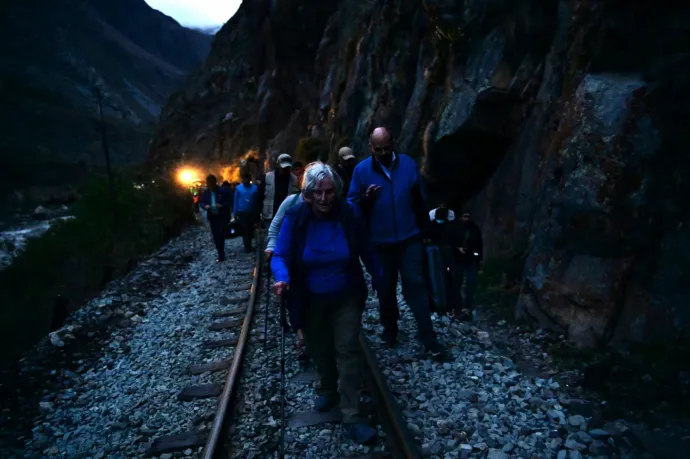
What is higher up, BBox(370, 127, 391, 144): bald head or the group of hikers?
BBox(370, 127, 391, 144): bald head

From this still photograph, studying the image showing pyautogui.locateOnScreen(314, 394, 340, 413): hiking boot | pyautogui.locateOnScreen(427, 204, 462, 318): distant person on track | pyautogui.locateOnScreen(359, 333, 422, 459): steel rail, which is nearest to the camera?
pyautogui.locateOnScreen(359, 333, 422, 459): steel rail

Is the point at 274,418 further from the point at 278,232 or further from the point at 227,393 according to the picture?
the point at 278,232

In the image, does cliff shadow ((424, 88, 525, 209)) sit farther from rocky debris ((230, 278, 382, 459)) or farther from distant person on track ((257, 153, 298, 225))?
rocky debris ((230, 278, 382, 459))

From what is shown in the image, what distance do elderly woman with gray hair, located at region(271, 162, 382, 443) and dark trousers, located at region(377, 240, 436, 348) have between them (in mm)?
1065

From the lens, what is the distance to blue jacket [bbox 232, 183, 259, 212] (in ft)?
36.7

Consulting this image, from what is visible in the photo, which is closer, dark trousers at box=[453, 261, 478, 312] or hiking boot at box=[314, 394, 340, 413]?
hiking boot at box=[314, 394, 340, 413]

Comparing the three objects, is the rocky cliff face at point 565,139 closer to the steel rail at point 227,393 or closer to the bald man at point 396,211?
the bald man at point 396,211

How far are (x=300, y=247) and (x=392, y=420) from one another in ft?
4.80

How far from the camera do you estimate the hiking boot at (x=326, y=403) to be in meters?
4.08

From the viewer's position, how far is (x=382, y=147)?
466cm

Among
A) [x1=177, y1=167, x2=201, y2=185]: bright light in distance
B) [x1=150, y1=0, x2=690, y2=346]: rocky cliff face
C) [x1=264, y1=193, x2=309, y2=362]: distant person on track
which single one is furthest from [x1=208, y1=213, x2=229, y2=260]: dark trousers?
[x1=177, y1=167, x2=201, y2=185]: bright light in distance

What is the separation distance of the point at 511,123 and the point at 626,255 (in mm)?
3639

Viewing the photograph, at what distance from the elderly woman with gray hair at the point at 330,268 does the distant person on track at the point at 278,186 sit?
13.9ft

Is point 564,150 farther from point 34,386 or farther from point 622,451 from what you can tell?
point 34,386
